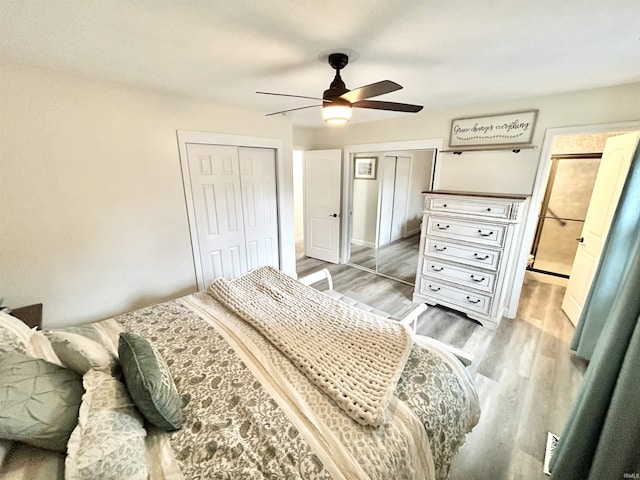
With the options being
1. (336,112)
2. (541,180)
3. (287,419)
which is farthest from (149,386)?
(541,180)

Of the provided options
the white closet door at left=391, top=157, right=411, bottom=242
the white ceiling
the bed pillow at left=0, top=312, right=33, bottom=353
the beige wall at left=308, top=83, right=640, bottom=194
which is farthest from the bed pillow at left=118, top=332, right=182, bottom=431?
the white closet door at left=391, top=157, right=411, bottom=242

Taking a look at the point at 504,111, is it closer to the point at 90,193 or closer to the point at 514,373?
the point at 514,373

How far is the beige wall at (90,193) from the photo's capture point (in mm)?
1724

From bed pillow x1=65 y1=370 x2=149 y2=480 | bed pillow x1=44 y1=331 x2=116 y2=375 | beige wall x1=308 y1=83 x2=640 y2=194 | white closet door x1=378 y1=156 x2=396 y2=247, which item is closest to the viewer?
bed pillow x1=65 y1=370 x2=149 y2=480

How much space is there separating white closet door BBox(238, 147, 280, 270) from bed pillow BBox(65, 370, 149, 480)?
2287 millimetres

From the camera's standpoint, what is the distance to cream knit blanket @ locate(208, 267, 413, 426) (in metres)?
1.07

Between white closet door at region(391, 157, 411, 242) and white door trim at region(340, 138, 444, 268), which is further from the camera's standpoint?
white closet door at region(391, 157, 411, 242)

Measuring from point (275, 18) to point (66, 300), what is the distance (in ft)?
8.31

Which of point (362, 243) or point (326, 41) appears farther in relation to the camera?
point (362, 243)

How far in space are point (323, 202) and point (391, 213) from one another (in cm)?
116

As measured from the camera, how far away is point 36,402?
770mm

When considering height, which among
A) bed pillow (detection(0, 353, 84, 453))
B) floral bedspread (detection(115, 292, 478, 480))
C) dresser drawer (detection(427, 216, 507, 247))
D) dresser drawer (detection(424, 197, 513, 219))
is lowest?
floral bedspread (detection(115, 292, 478, 480))

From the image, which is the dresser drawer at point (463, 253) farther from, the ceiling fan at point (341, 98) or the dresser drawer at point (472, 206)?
the ceiling fan at point (341, 98)

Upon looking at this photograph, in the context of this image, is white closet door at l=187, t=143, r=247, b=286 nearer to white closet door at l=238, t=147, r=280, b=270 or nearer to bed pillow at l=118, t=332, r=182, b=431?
white closet door at l=238, t=147, r=280, b=270
